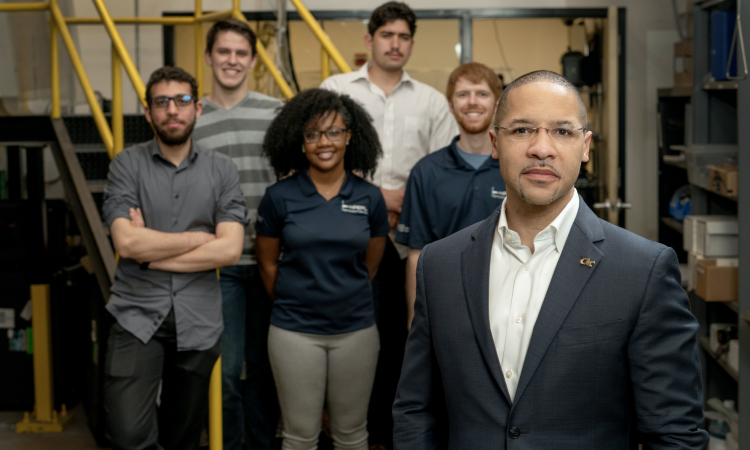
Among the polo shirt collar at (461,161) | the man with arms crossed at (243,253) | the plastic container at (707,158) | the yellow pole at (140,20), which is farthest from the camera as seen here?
the yellow pole at (140,20)

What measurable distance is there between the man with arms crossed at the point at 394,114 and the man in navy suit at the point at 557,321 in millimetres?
1452

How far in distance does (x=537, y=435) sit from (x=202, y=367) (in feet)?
4.68

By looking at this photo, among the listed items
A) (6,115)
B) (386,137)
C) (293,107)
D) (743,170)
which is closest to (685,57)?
(743,170)

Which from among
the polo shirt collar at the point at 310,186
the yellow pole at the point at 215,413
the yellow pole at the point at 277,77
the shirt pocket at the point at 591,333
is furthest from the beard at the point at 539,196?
the yellow pole at the point at 277,77

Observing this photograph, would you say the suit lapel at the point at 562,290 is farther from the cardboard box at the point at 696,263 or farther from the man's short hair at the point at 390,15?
the cardboard box at the point at 696,263

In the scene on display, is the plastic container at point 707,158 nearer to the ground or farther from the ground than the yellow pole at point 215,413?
farther from the ground

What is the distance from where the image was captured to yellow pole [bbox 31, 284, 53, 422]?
3.73m

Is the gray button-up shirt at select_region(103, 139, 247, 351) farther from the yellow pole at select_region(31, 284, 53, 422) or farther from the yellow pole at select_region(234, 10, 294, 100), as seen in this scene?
the yellow pole at select_region(31, 284, 53, 422)

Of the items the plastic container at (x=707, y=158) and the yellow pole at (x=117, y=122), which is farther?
the plastic container at (x=707, y=158)

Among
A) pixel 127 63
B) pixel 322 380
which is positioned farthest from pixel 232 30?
pixel 322 380

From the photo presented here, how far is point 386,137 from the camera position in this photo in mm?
2730

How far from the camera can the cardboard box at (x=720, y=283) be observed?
282 cm

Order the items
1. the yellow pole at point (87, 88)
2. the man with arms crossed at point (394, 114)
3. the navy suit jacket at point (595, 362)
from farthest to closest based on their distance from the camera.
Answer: the yellow pole at point (87, 88) < the man with arms crossed at point (394, 114) < the navy suit jacket at point (595, 362)

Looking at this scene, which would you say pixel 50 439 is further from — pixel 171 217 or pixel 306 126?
pixel 306 126
